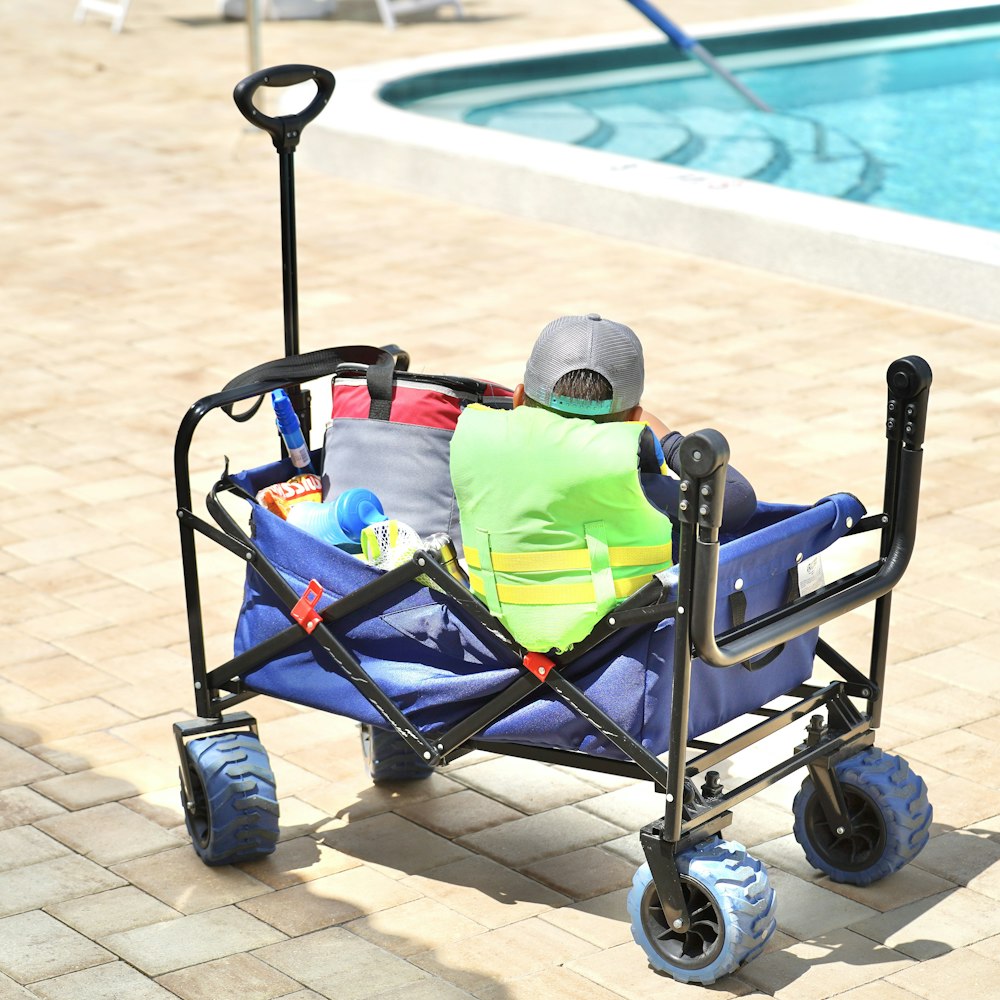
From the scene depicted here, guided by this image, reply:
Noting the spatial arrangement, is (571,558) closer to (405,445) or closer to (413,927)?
(405,445)

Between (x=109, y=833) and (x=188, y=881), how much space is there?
0.28m

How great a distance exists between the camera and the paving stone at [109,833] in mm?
3689

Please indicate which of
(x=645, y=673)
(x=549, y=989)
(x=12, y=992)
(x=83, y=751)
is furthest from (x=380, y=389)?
(x=12, y=992)

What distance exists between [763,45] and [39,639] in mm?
10618

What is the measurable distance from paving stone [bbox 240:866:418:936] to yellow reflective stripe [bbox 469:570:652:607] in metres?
0.70

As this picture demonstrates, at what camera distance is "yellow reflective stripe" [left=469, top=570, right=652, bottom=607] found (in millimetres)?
3150

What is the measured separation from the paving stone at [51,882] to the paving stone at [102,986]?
0.29m

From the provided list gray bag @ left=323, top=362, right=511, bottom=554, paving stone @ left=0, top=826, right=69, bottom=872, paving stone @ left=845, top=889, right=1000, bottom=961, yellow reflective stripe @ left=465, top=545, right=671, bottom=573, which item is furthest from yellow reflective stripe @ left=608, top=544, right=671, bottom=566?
paving stone @ left=0, top=826, right=69, bottom=872

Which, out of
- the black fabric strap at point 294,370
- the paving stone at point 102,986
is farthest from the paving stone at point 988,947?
the black fabric strap at point 294,370

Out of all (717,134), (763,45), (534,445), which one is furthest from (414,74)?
(534,445)

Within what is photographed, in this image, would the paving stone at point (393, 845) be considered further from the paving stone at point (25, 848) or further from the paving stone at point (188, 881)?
the paving stone at point (25, 848)

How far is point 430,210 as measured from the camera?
947cm

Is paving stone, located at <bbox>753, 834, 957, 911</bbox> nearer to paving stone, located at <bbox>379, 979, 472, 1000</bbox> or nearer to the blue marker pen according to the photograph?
paving stone, located at <bbox>379, 979, 472, 1000</bbox>

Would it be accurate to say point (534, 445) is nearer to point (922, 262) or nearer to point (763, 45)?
point (922, 262)
